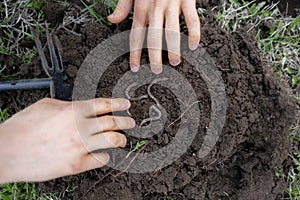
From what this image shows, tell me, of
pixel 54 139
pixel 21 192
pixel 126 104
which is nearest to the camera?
pixel 54 139

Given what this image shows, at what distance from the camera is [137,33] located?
182cm

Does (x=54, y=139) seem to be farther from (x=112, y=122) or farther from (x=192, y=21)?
(x=192, y=21)

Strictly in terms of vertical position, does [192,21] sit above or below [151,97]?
above

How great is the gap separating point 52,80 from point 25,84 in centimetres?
15

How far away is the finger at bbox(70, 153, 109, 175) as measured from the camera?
1676mm

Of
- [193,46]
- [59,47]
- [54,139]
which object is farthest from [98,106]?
[193,46]

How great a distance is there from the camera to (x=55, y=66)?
1768 mm

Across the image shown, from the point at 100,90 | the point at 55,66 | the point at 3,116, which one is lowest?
the point at 3,116

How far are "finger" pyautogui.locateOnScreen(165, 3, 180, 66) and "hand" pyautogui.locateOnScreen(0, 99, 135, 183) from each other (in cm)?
33

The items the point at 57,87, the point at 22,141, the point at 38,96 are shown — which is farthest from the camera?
the point at 38,96

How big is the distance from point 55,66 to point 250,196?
0.97 meters

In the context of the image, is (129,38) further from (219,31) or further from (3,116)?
(3,116)

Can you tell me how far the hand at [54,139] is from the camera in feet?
5.45

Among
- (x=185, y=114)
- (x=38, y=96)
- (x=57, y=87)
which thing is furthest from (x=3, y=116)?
(x=185, y=114)
